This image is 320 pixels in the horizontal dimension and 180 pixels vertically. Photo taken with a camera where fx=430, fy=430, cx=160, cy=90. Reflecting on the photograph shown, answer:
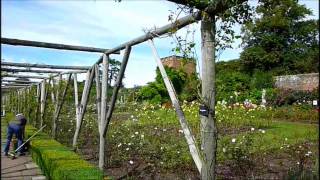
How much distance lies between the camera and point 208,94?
3713 millimetres

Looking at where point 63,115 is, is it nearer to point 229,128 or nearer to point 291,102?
point 229,128

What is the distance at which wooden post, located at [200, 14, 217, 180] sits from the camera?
369cm

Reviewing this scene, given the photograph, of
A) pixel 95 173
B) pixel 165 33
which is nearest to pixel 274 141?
pixel 95 173

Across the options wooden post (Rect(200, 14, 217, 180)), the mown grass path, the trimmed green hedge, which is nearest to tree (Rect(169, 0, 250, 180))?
wooden post (Rect(200, 14, 217, 180))

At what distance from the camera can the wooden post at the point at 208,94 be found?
3.69m

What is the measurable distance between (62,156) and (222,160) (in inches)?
104

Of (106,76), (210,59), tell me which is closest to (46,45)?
(106,76)

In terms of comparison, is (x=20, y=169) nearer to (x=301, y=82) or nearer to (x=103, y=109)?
(x=103, y=109)

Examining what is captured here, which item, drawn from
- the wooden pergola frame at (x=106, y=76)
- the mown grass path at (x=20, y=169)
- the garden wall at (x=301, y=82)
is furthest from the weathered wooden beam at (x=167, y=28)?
the garden wall at (x=301, y=82)

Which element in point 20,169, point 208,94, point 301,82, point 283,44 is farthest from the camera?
point 283,44

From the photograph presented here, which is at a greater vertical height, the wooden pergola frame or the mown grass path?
the wooden pergola frame

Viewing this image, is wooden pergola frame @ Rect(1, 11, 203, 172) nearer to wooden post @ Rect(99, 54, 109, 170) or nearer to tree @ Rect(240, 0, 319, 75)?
wooden post @ Rect(99, 54, 109, 170)

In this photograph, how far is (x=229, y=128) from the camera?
11.8 m

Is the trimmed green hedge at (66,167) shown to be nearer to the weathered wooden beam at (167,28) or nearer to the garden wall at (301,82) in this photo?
the weathered wooden beam at (167,28)
